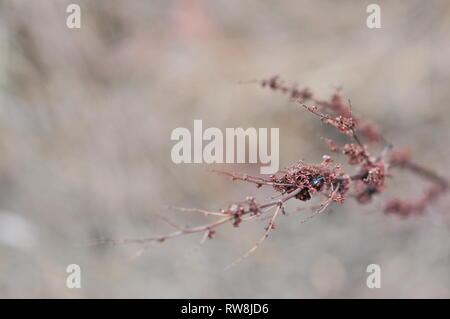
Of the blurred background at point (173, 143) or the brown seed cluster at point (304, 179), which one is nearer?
the brown seed cluster at point (304, 179)

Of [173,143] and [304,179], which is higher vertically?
[173,143]

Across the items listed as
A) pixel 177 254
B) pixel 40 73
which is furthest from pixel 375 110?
pixel 40 73

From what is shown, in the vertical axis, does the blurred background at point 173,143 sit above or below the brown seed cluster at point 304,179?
above

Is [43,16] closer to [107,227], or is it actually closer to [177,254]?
[107,227]

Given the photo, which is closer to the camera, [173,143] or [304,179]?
[304,179]

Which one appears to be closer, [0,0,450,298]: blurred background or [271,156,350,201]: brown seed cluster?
[271,156,350,201]: brown seed cluster

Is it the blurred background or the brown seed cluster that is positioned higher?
the blurred background

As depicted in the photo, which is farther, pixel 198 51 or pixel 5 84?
pixel 198 51
